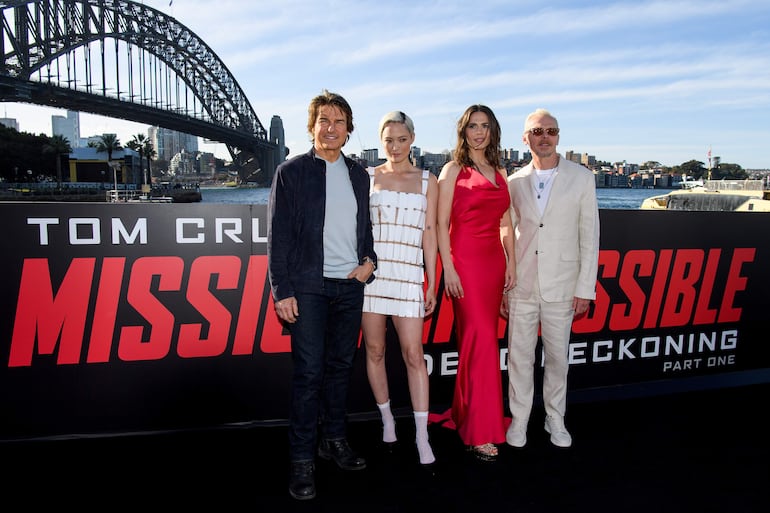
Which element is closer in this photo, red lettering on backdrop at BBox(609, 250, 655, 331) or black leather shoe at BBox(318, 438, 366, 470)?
black leather shoe at BBox(318, 438, 366, 470)

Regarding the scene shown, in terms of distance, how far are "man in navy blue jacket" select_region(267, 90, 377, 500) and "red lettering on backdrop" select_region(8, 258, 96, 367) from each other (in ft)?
4.06

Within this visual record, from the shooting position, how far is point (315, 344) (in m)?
2.39

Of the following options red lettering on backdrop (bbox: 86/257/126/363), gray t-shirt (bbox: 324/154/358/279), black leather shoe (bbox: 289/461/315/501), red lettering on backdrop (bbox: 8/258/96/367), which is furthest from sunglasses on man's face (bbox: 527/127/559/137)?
red lettering on backdrop (bbox: 8/258/96/367)

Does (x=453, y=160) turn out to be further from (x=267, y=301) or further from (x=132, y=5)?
(x=132, y=5)

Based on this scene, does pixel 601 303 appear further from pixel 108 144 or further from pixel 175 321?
Result: pixel 108 144

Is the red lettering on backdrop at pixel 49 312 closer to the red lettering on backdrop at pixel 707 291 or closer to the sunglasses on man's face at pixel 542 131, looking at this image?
the sunglasses on man's face at pixel 542 131

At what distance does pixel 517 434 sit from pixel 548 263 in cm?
91

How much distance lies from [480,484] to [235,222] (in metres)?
1.85

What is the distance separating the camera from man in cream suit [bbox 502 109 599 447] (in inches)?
109

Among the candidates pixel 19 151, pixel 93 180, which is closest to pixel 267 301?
pixel 19 151

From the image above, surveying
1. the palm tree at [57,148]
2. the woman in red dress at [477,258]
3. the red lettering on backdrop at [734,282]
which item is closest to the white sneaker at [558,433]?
the woman in red dress at [477,258]

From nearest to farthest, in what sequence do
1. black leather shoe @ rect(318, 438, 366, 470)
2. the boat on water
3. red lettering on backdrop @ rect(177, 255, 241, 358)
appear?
black leather shoe @ rect(318, 438, 366, 470) < red lettering on backdrop @ rect(177, 255, 241, 358) < the boat on water

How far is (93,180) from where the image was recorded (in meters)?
68.1

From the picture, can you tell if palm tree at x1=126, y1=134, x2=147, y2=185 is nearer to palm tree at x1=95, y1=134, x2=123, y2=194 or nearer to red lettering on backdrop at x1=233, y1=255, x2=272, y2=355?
palm tree at x1=95, y1=134, x2=123, y2=194
